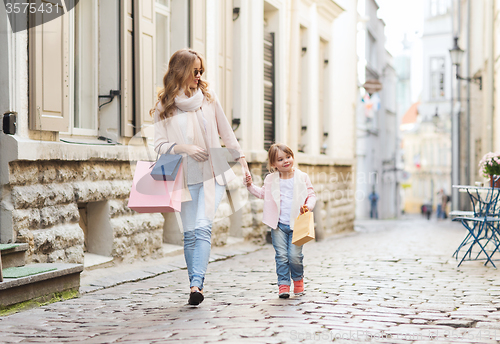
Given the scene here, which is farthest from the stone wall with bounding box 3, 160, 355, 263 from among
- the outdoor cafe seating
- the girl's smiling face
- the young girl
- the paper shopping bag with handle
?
the outdoor cafe seating

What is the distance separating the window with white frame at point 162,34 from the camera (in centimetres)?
902

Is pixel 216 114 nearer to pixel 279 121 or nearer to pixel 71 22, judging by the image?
pixel 71 22

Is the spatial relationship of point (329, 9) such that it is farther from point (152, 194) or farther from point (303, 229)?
point (152, 194)

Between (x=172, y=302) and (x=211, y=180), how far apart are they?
1.06 metres

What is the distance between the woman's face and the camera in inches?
198

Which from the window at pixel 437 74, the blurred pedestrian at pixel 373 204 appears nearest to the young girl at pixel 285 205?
the blurred pedestrian at pixel 373 204

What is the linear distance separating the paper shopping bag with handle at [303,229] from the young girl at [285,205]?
0.46 ft

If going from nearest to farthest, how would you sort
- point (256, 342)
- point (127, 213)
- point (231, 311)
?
point (256, 342) < point (231, 311) < point (127, 213)

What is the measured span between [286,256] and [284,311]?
0.80 metres

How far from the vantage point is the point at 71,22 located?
704 cm

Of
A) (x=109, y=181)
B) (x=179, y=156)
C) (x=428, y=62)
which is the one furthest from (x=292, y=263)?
(x=428, y=62)

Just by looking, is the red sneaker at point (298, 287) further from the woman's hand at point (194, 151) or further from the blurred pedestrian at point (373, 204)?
the blurred pedestrian at point (373, 204)

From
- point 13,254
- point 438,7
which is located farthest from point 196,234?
point 438,7

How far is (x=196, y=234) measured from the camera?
4992mm
